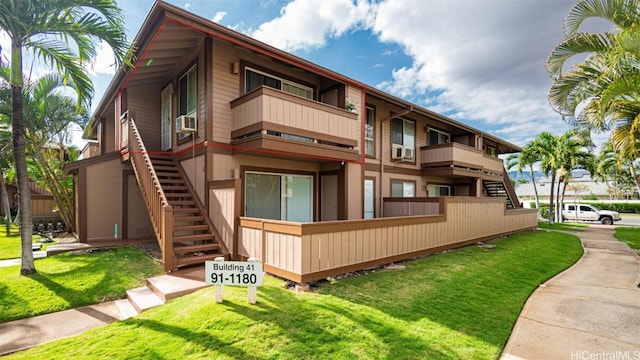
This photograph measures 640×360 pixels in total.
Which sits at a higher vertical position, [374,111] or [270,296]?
[374,111]

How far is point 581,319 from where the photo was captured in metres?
4.70

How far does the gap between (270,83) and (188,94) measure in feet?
8.83

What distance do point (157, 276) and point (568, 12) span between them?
10.7m

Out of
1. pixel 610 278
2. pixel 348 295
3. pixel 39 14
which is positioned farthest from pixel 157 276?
pixel 610 278

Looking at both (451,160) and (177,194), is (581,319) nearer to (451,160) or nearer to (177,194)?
(177,194)

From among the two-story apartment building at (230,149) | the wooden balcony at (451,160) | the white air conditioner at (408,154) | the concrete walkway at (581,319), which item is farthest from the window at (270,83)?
the concrete walkway at (581,319)

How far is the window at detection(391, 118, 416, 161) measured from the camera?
537 inches

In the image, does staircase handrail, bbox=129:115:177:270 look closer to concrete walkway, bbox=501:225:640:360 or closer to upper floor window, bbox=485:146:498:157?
concrete walkway, bbox=501:225:640:360

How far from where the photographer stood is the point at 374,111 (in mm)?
12609

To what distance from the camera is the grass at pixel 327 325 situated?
139 inches

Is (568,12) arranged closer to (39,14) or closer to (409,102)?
(409,102)

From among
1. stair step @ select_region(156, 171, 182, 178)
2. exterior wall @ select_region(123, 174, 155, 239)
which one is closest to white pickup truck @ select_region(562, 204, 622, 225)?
stair step @ select_region(156, 171, 182, 178)

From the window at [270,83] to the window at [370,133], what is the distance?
10.3 feet

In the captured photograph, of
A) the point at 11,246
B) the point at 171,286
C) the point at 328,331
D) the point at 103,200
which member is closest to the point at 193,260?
the point at 171,286
